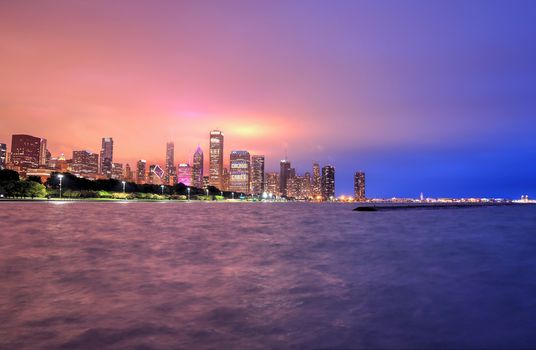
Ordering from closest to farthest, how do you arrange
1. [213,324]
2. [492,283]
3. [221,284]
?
[213,324] → [221,284] → [492,283]

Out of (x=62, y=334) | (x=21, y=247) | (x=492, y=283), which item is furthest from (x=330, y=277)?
(x=21, y=247)

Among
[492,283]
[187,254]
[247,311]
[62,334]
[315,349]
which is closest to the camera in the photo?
[315,349]

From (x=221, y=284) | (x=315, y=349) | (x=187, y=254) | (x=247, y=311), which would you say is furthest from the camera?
(x=187, y=254)

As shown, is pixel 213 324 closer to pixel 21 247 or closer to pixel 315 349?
pixel 315 349

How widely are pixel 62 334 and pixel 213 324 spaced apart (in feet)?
13.7

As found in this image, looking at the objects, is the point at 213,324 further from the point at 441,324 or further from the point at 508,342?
the point at 508,342

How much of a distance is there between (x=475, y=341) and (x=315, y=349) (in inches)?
190

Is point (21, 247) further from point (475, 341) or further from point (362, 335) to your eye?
point (475, 341)

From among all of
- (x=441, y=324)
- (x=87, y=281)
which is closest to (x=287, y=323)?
(x=441, y=324)

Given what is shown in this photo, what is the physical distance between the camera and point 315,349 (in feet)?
34.4

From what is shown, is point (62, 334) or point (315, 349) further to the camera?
point (62, 334)

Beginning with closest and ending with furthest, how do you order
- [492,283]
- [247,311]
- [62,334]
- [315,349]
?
[315,349]
[62,334]
[247,311]
[492,283]

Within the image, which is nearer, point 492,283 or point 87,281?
point 87,281

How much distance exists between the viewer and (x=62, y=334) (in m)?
11.3
